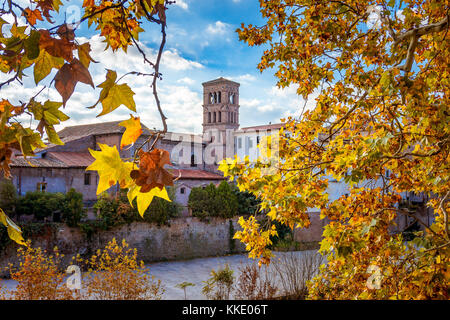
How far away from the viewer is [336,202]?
318 centimetres

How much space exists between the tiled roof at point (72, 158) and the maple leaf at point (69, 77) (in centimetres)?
1715

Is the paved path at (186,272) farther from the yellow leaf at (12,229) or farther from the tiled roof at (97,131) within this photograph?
the yellow leaf at (12,229)

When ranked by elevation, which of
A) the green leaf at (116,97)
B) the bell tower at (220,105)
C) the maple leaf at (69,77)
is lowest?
the green leaf at (116,97)

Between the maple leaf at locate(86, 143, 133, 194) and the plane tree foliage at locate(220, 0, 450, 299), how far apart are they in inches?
61.5

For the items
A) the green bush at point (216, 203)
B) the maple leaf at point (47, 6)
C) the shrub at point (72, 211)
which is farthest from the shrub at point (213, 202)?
the maple leaf at point (47, 6)

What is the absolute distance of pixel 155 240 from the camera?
586 inches

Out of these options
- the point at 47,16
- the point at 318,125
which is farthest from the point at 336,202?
the point at 47,16

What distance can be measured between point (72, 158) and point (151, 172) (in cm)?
1874

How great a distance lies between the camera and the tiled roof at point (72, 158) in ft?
56.4

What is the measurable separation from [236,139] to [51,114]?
26283 mm

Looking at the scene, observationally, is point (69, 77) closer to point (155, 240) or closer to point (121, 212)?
point (121, 212)

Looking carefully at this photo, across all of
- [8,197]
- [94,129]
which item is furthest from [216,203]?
[94,129]

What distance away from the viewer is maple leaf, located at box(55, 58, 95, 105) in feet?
2.72
